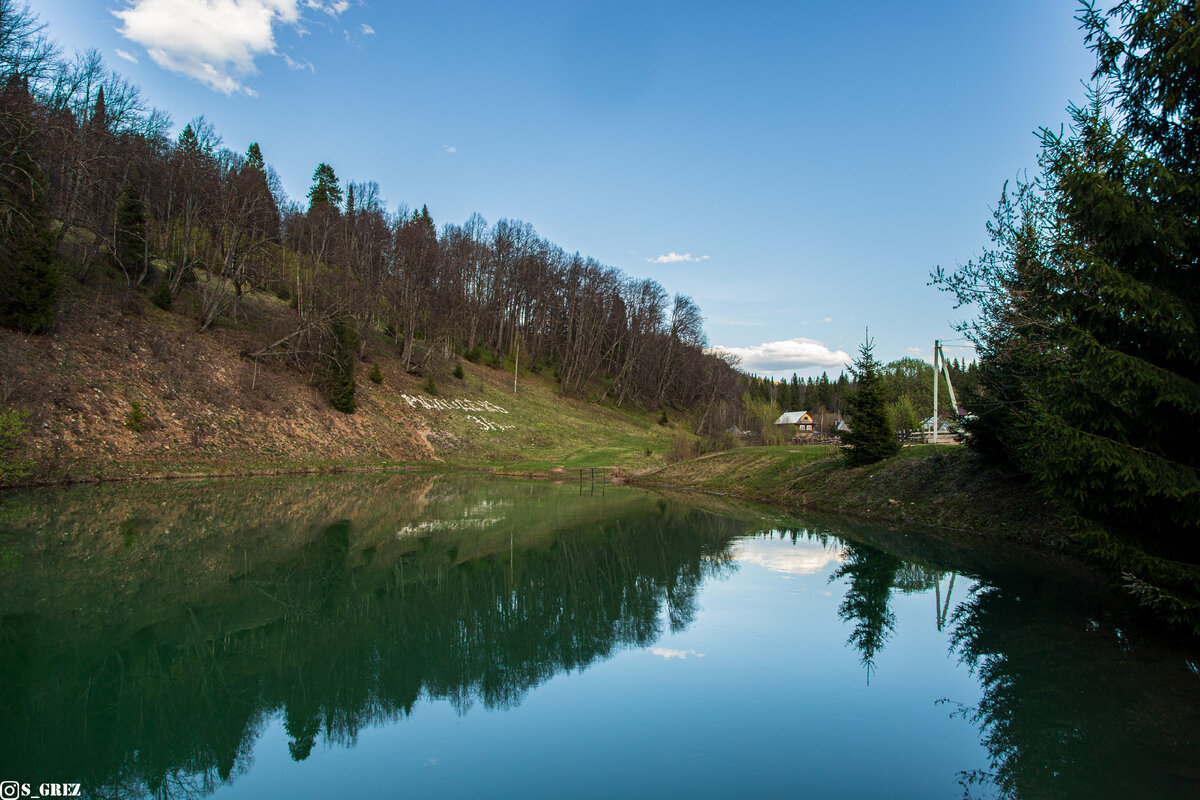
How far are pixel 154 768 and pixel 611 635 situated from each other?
17.8 feet

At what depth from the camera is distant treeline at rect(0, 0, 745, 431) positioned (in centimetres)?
2458

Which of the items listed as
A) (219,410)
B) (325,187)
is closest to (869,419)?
(219,410)

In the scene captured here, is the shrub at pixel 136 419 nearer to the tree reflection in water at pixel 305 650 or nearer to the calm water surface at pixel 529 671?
the calm water surface at pixel 529 671

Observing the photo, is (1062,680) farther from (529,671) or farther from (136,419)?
(136,419)

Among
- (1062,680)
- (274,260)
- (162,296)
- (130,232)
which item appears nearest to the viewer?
(1062,680)

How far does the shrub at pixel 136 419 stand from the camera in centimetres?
2586

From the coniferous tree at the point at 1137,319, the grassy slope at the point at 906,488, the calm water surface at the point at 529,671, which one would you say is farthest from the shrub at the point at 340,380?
the coniferous tree at the point at 1137,319

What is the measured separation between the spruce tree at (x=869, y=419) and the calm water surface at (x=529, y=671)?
896cm

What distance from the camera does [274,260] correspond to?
46188 mm

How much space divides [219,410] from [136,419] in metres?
4.49

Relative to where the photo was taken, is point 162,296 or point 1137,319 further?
point 162,296

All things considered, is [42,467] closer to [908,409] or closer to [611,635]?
[611,635]

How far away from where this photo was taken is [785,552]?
1510cm

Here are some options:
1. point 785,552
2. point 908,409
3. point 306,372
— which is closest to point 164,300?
→ point 306,372
